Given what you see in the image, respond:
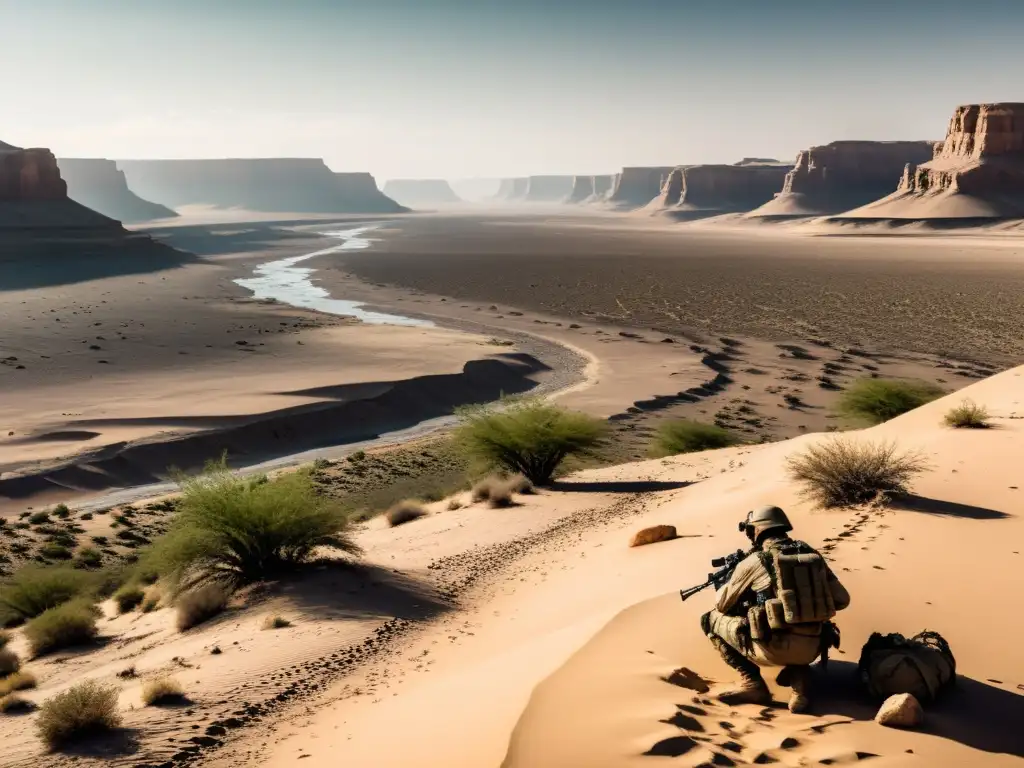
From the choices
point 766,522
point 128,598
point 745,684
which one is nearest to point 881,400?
point 128,598

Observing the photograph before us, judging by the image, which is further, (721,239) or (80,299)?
(721,239)

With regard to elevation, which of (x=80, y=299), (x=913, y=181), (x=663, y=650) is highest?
(x=913, y=181)

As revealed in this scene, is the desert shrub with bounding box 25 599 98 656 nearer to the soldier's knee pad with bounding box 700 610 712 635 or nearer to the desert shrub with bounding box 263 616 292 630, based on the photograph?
the desert shrub with bounding box 263 616 292 630

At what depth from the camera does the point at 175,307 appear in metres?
52.5

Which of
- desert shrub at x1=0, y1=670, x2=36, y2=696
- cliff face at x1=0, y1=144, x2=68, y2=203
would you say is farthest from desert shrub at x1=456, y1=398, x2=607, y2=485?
Answer: cliff face at x1=0, y1=144, x2=68, y2=203

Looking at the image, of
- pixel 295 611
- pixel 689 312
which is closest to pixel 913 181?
pixel 689 312

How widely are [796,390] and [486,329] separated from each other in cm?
1985

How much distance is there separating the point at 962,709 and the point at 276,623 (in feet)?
22.7

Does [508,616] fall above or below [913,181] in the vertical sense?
below

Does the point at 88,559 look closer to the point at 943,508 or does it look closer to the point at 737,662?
the point at 737,662

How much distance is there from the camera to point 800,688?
556 cm

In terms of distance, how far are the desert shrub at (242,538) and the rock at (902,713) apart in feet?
26.2

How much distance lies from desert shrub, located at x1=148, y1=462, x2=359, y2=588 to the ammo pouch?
24.8ft

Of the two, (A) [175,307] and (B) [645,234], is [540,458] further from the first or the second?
(B) [645,234]
